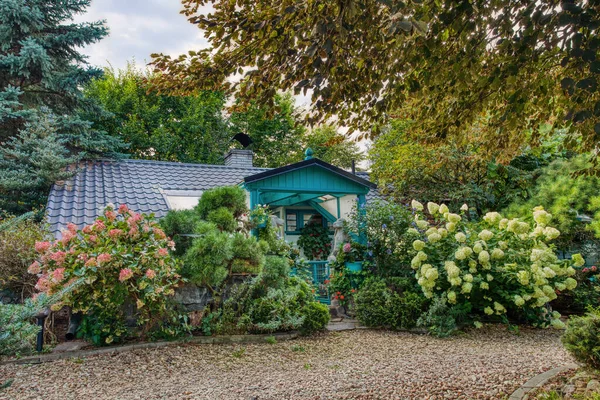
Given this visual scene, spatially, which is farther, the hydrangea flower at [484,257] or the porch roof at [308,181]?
the porch roof at [308,181]

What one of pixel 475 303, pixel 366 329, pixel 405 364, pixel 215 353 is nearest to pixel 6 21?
pixel 215 353

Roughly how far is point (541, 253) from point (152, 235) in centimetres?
549

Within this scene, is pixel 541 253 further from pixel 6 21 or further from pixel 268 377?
pixel 6 21

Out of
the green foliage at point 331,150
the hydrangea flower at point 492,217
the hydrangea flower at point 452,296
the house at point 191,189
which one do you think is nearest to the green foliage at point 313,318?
the hydrangea flower at point 452,296

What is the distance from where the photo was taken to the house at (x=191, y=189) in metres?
7.38

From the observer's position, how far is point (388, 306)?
6016mm

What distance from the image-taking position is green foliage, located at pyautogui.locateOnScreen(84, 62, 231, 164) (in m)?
16.7

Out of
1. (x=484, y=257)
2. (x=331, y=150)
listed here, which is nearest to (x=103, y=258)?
(x=484, y=257)

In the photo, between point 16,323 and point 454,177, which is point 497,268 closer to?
point 454,177

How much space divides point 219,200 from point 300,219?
189 inches

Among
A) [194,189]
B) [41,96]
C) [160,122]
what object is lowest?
[194,189]

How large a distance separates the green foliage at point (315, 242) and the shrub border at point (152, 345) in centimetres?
462

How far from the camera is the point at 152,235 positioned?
4.75m

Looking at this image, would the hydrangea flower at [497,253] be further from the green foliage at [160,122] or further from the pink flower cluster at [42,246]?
the green foliage at [160,122]
